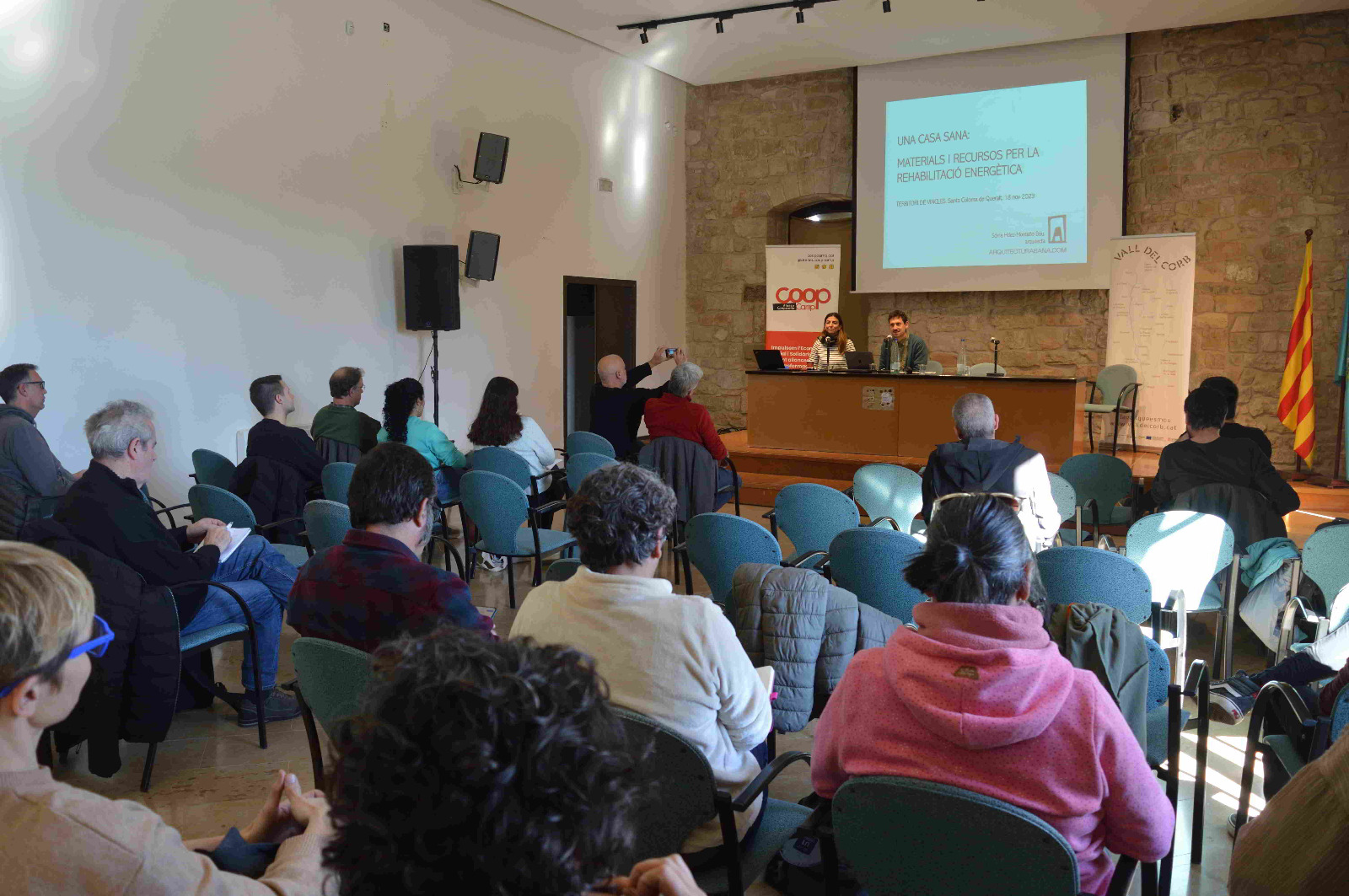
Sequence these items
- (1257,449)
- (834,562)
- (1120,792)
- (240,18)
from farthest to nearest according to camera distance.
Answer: (240,18)
(1257,449)
(834,562)
(1120,792)

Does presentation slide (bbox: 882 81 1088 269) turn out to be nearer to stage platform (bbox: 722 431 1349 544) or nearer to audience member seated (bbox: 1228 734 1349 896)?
stage platform (bbox: 722 431 1349 544)

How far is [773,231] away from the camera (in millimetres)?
11406

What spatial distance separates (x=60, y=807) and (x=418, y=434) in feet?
14.6

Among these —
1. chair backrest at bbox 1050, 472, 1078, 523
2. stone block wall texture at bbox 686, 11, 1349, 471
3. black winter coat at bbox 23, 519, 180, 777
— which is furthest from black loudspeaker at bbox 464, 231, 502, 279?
black winter coat at bbox 23, 519, 180, 777

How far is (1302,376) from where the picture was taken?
835 centimetres

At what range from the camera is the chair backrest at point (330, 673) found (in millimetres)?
2113

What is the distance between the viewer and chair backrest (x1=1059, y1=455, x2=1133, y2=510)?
5.29 meters

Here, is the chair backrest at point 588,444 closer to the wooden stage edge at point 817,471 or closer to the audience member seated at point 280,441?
the audience member seated at point 280,441

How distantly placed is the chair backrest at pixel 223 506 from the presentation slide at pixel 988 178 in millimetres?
7810

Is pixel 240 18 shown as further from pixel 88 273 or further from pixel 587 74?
pixel 587 74

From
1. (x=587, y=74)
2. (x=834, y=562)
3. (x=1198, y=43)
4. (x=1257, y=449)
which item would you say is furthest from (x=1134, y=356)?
(x=834, y=562)

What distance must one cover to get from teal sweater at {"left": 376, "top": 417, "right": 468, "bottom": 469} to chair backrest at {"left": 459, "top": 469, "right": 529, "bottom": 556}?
78cm

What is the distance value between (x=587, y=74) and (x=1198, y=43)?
5.73 m

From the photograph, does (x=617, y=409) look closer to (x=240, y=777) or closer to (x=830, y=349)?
(x=830, y=349)
